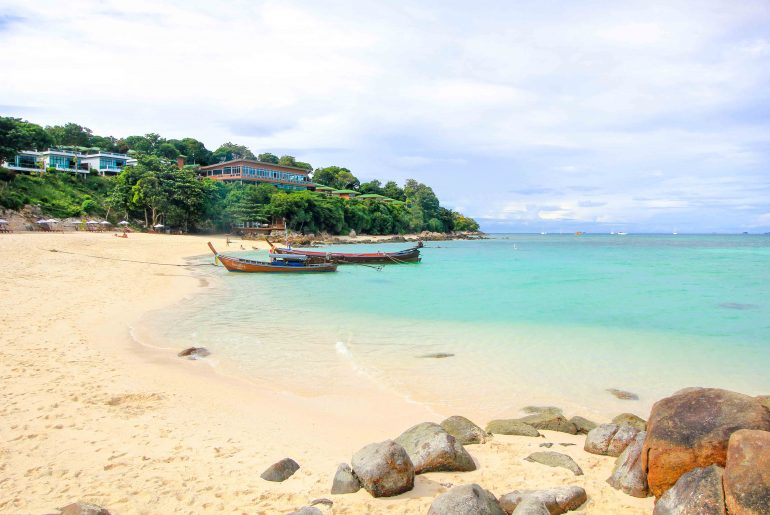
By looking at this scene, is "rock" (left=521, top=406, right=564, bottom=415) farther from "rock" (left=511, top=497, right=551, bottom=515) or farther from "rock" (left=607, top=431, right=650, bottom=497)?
"rock" (left=511, top=497, right=551, bottom=515)

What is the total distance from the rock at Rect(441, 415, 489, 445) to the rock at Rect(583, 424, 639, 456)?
45.7 inches

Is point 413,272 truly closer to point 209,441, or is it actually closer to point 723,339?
Result: point 723,339

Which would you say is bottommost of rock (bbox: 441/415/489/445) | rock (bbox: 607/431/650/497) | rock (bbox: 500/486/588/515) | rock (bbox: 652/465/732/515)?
rock (bbox: 441/415/489/445)

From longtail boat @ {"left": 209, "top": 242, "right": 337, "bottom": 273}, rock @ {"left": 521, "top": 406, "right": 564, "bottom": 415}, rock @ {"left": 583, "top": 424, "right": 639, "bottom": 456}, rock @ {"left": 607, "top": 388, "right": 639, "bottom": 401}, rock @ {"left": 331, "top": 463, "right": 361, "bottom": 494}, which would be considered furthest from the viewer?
longtail boat @ {"left": 209, "top": 242, "right": 337, "bottom": 273}

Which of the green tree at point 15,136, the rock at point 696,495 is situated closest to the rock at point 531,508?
the rock at point 696,495

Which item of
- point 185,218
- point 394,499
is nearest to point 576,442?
point 394,499

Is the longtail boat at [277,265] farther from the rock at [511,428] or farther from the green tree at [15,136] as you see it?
the green tree at [15,136]

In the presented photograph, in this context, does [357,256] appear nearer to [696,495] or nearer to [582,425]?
[582,425]

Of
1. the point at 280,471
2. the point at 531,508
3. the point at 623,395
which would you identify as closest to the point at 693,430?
the point at 531,508

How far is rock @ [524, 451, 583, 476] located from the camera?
187 inches

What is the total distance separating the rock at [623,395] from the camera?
25.7ft

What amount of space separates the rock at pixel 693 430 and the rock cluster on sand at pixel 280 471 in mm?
3206

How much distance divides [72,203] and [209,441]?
52.7 m

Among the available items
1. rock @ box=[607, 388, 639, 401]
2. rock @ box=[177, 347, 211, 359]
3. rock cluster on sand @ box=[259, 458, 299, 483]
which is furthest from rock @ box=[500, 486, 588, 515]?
rock @ box=[177, 347, 211, 359]
